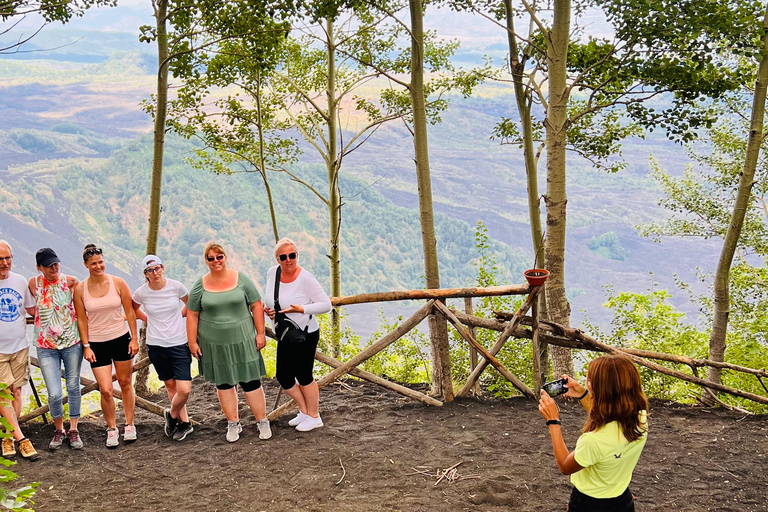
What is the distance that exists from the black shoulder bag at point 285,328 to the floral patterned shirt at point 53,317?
1538 millimetres

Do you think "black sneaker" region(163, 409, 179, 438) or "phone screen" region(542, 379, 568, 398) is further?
"black sneaker" region(163, 409, 179, 438)

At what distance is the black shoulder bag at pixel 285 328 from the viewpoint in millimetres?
5125

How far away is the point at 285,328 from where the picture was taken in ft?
16.8

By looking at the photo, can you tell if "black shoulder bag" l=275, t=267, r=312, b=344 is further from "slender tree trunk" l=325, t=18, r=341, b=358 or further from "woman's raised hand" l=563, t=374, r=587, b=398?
"slender tree trunk" l=325, t=18, r=341, b=358

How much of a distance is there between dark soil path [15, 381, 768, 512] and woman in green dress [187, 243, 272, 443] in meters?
0.62

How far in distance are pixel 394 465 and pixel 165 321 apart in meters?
2.03

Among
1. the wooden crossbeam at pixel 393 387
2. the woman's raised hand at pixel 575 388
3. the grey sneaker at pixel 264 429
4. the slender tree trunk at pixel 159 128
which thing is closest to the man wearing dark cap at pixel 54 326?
the grey sneaker at pixel 264 429

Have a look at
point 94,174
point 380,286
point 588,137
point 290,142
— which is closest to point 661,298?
point 588,137

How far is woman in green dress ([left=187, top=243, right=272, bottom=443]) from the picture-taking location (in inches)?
196

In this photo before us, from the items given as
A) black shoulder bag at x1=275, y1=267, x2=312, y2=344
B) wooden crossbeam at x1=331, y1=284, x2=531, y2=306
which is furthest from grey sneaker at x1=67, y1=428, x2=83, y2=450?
wooden crossbeam at x1=331, y1=284, x2=531, y2=306

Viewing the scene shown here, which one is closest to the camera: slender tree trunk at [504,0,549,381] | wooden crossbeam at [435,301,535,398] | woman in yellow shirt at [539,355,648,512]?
woman in yellow shirt at [539,355,648,512]

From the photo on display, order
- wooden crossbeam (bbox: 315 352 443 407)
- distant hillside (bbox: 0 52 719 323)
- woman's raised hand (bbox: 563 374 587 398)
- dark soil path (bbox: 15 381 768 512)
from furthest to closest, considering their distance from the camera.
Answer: distant hillside (bbox: 0 52 719 323)
wooden crossbeam (bbox: 315 352 443 407)
dark soil path (bbox: 15 381 768 512)
woman's raised hand (bbox: 563 374 587 398)

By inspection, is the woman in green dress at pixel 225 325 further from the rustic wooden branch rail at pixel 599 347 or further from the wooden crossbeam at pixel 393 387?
the rustic wooden branch rail at pixel 599 347

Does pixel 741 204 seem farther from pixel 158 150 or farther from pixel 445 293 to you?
pixel 158 150
